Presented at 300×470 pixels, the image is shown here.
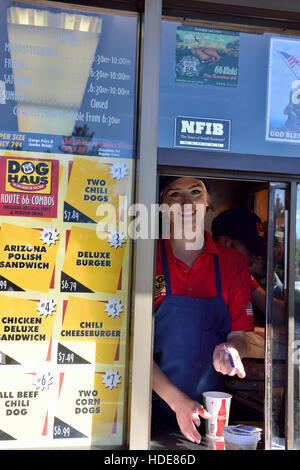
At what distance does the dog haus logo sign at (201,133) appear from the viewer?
3111mm

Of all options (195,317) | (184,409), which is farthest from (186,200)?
(184,409)

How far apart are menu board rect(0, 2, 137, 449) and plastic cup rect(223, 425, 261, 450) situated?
73 centimetres

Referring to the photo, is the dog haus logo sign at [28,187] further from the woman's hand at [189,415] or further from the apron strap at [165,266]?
the woman's hand at [189,415]

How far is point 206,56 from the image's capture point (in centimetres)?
320

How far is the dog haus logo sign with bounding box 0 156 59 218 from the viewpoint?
2945mm

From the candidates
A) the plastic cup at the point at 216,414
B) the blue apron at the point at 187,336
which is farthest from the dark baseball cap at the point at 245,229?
the plastic cup at the point at 216,414

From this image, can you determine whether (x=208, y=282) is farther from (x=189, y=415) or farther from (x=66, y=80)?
(x=66, y=80)

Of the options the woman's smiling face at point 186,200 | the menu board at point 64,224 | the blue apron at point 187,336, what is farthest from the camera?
the woman's smiling face at point 186,200

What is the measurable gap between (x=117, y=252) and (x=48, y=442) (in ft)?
3.90

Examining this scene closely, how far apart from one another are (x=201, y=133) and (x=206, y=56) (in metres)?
0.52

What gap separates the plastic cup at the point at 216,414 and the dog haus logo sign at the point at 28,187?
171 centimetres

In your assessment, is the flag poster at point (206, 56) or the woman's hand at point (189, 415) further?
the woman's hand at point (189, 415)

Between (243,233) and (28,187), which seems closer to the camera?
(28,187)
